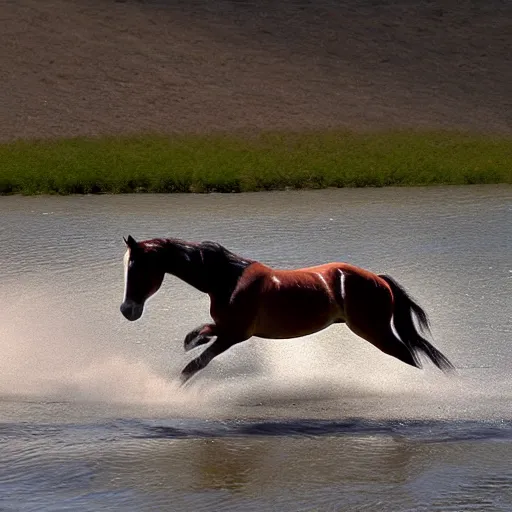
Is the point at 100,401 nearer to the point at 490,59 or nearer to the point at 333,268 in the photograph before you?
the point at 333,268

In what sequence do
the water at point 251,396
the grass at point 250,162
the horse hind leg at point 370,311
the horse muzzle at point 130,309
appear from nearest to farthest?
the water at point 251,396 → the horse muzzle at point 130,309 → the horse hind leg at point 370,311 → the grass at point 250,162

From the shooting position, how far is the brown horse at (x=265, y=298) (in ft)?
21.3

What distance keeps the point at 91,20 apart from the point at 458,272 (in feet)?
50.2

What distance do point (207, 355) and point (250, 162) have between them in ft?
32.9

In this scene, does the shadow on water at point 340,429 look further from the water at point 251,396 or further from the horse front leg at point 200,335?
the horse front leg at point 200,335

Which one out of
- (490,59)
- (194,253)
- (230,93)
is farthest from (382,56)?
(194,253)

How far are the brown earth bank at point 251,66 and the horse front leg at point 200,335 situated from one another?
41.3ft

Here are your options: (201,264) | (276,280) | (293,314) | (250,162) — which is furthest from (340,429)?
(250,162)

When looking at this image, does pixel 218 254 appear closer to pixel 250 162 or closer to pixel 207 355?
pixel 207 355

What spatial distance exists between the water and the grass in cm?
338

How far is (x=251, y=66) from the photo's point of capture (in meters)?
22.7

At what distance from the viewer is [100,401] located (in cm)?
674

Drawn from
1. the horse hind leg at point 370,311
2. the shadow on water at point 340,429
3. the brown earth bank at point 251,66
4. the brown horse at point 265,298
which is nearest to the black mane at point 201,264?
the brown horse at point 265,298

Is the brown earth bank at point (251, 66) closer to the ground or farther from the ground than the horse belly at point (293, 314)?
farther from the ground
